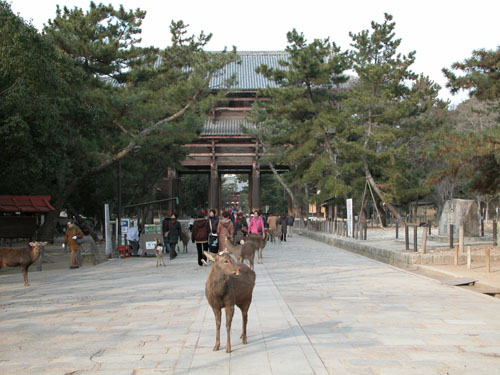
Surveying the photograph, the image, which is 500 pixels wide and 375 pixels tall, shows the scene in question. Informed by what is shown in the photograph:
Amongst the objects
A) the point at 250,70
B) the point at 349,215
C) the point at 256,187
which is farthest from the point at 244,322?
the point at 250,70

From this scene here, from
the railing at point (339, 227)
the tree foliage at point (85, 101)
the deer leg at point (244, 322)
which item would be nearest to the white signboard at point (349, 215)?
the railing at point (339, 227)

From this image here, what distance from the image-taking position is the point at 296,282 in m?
11.7

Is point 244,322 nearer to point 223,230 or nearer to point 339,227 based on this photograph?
point 223,230

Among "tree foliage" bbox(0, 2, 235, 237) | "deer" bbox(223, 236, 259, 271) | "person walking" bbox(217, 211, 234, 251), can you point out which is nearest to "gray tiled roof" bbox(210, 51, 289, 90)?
"tree foliage" bbox(0, 2, 235, 237)

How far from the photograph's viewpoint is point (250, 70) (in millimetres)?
50156

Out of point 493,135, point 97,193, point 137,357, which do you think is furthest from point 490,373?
point 97,193

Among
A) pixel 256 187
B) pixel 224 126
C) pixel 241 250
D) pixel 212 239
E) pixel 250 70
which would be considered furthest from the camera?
pixel 250 70

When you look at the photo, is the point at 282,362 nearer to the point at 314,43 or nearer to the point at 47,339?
the point at 47,339

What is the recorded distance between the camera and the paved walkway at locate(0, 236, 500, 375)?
5.22 m

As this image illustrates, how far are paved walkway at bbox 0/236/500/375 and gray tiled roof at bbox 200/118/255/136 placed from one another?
106ft

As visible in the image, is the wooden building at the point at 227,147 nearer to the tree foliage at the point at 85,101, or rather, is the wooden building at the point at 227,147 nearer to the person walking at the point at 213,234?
the tree foliage at the point at 85,101

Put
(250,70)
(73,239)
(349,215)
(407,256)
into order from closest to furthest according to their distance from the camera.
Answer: (73,239)
(407,256)
(349,215)
(250,70)

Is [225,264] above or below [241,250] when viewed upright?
above

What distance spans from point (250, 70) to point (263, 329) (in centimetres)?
4513
